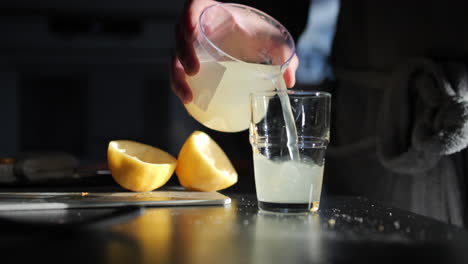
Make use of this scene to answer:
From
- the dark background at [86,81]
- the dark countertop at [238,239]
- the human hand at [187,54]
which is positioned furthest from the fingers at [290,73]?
the dark background at [86,81]

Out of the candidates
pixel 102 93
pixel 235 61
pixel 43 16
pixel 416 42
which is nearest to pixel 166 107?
pixel 102 93

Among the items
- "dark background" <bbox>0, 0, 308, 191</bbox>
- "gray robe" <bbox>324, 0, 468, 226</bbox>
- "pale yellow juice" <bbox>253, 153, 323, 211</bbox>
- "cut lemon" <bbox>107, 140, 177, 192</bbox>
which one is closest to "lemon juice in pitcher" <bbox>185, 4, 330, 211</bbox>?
"pale yellow juice" <bbox>253, 153, 323, 211</bbox>

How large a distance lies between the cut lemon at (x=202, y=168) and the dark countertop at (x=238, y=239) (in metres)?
0.18

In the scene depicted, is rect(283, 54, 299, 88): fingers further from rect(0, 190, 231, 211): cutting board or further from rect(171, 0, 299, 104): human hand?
rect(0, 190, 231, 211): cutting board

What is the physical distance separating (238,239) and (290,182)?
19 cm

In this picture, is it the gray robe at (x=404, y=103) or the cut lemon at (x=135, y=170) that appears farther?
the gray robe at (x=404, y=103)

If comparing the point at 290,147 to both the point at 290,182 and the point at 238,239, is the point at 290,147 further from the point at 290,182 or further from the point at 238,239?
the point at 238,239

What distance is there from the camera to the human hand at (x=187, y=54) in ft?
2.56

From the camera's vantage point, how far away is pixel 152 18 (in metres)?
5.22

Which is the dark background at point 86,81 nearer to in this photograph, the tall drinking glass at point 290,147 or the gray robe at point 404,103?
the gray robe at point 404,103

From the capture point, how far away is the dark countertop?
1.29 ft

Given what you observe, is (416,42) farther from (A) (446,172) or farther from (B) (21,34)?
(B) (21,34)

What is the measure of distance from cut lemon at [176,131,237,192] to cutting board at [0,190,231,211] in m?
0.02

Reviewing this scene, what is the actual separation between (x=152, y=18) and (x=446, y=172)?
4.46m
